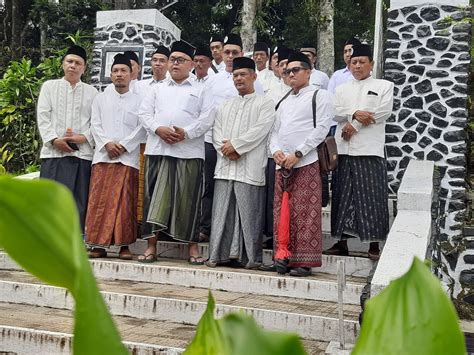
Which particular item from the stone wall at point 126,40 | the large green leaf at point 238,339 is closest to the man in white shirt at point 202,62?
the stone wall at point 126,40

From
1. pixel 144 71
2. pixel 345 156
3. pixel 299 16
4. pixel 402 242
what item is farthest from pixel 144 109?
pixel 299 16

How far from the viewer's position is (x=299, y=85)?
583 cm

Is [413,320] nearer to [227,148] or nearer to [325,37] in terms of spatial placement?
[227,148]

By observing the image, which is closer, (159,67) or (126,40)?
(159,67)

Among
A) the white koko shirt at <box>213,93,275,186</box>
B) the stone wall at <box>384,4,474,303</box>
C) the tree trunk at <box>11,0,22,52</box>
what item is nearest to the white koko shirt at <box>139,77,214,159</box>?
the white koko shirt at <box>213,93,275,186</box>

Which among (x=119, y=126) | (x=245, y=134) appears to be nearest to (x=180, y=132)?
(x=245, y=134)

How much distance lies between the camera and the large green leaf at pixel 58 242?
0.44m

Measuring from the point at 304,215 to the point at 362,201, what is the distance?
23.6 inches

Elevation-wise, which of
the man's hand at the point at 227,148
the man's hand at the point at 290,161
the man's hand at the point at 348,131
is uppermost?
the man's hand at the point at 348,131

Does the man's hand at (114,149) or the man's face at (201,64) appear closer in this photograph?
the man's hand at (114,149)

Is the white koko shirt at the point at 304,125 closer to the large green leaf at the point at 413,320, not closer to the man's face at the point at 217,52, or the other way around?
the man's face at the point at 217,52

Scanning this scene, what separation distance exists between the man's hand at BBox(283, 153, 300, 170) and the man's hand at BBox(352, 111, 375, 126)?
0.78 meters

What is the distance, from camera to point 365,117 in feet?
20.1

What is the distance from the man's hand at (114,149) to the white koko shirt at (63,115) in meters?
0.33
